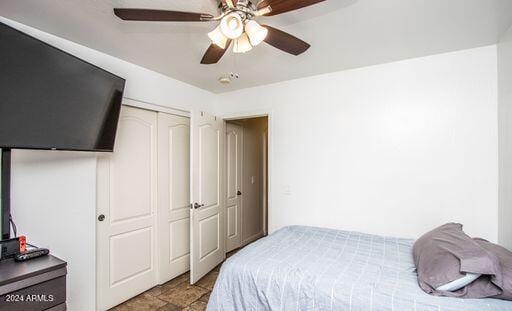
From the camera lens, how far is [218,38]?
1.46 metres

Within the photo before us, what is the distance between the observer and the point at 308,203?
2.85 m

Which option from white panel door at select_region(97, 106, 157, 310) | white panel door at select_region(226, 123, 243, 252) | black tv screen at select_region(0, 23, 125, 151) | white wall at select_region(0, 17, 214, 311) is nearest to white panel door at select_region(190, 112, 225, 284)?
white panel door at select_region(226, 123, 243, 252)

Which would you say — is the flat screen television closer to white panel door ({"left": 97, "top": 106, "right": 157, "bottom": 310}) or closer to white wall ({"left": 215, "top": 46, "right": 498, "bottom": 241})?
white panel door ({"left": 97, "top": 106, "right": 157, "bottom": 310})

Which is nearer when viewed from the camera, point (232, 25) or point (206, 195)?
point (232, 25)

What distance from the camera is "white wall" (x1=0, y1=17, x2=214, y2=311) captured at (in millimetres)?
1772

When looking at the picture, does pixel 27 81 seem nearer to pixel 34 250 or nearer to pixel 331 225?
pixel 34 250

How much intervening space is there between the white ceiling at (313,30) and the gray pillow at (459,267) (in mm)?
1498

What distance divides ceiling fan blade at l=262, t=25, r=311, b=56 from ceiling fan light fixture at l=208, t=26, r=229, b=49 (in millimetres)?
258

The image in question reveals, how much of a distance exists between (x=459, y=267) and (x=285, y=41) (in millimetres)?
1629

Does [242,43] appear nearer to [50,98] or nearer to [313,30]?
[313,30]

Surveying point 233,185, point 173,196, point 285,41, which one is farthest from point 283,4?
point 233,185

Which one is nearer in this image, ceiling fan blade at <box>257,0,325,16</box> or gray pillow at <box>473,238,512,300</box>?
ceiling fan blade at <box>257,0,325,16</box>


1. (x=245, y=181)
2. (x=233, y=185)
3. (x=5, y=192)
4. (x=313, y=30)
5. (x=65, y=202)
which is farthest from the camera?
(x=245, y=181)

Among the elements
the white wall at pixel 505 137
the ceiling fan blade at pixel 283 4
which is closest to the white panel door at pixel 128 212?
the ceiling fan blade at pixel 283 4
